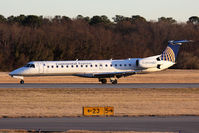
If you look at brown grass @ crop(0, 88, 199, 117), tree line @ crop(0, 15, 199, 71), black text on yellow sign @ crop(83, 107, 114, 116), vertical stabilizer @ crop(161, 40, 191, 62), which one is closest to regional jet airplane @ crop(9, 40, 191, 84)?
vertical stabilizer @ crop(161, 40, 191, 62)

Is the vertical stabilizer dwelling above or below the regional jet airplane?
above

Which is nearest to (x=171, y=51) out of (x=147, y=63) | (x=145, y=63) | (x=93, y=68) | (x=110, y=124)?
(x=147, y=63)

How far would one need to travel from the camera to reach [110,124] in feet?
64.4

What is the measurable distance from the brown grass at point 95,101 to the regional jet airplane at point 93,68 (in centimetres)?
900

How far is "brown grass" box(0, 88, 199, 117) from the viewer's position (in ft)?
80.5

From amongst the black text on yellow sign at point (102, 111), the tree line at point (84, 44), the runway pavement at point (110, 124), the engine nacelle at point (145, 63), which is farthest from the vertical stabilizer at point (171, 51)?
the black text on yellow sign at point (102, 111)

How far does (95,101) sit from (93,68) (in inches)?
728

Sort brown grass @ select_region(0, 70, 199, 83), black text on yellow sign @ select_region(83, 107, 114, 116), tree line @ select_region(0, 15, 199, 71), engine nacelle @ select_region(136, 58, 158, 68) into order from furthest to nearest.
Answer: tree line @ select_region(0, 15, 199, 71) → brown grass @ select_region(0, 70, 199, 83) → engine nacelle @ select_region(136, 58, 158, 68) → black text on yellow sign @ select_region(83, 107, 114, 116)

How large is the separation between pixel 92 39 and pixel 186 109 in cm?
5958

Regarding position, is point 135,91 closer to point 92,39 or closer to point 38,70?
point 38,70

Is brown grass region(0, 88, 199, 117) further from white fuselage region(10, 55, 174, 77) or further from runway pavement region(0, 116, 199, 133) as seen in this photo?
white fuselage region(10, 55, 174, 77)

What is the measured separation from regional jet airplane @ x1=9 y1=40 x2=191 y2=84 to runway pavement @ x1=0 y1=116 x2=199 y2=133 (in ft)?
88.1

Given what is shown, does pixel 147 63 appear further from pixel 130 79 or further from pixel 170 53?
pixel 130 79

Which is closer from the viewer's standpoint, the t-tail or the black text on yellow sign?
the black text on yellow sign
